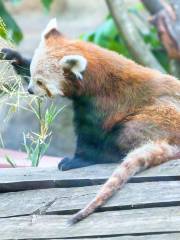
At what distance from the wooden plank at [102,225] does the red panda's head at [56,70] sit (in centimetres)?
112

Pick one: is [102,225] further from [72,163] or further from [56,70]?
[56,70]

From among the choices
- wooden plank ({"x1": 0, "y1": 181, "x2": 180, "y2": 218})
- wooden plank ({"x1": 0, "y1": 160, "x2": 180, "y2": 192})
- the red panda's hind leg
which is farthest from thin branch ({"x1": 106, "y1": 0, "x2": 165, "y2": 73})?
wooden plank ({"x1": 0, "y1": 181, "x2": 180, "y2": 218})

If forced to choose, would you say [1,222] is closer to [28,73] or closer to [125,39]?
[28,73]

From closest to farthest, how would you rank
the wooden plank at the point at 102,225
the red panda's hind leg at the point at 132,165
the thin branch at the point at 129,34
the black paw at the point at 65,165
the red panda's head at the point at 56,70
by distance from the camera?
the wooden plank at the point at 102,225
the red panda's hind leg at the point at 132,165
the black paw at the point at 65,165
the red panda's head at the point at 56,70
the thin branch at the point at 129,34

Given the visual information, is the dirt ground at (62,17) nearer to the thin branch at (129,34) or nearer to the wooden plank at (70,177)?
the thin branch at (129,34)

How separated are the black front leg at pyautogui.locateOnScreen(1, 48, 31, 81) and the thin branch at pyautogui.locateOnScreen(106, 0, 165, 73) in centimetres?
209

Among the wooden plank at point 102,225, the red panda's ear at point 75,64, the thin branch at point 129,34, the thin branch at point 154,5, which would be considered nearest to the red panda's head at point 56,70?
the red panda's ear at point 75,64

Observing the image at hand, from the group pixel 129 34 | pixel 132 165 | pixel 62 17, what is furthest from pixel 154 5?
pixel 62 17

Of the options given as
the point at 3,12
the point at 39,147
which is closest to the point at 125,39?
the point at 3,12

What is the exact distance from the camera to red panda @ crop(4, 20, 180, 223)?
12.7 ft

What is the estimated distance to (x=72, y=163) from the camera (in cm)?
384

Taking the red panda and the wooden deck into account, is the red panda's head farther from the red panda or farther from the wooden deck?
the wooden deck

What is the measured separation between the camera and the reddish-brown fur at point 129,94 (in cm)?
384

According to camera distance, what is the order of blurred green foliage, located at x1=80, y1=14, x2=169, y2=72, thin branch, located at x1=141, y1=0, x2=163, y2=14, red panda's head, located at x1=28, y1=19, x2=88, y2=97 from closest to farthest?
red panda's head, located at x1=28, y1=19, x2=88, y2=97, thin branch, located at x1=141, y1=0, x2=163, y2=14, blurred green foliage, located at x1=80, y1=14, x2=169, y2=72
